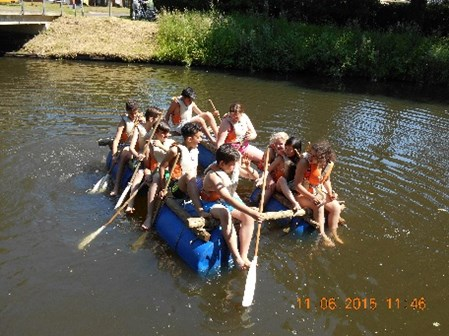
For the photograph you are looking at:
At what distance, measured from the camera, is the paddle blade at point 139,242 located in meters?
7.28

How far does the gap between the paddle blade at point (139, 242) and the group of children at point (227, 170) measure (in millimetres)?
135

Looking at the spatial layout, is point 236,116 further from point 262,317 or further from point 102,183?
point 262,317

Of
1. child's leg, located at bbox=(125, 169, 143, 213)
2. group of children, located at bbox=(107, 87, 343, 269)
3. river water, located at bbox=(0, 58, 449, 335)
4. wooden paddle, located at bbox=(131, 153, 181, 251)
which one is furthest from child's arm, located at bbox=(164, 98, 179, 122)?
wooden paddle, located at bbox=(131, 153, 181, 251)

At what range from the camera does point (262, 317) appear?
5910mm

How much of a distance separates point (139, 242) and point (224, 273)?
1.53 m

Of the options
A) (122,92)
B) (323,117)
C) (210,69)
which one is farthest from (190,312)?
(210,69)

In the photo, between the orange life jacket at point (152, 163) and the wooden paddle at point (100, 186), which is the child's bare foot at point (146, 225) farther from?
the wooden paddle at point (100, 186)

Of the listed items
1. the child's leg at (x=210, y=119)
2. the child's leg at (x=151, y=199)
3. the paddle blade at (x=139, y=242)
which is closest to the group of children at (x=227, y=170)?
the child's leg at (x=151, y=199)

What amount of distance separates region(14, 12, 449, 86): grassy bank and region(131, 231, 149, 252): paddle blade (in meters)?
16.5

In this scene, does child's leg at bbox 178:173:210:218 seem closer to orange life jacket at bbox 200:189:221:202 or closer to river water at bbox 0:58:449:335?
orange life jacket at bbox 200:189:221:202
